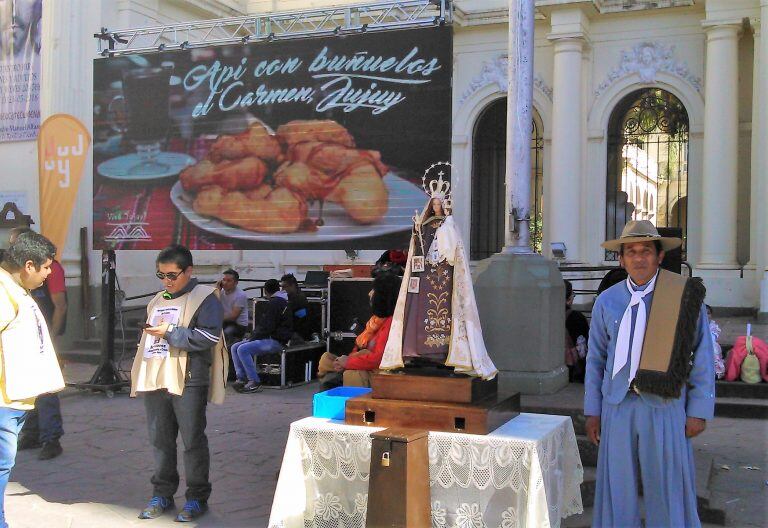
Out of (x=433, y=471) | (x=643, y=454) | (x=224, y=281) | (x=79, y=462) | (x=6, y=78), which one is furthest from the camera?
(x=6, y=78)

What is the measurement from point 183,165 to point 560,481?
24.4ft

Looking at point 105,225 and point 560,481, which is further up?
point 105,225

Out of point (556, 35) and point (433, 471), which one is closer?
point (433, 471)

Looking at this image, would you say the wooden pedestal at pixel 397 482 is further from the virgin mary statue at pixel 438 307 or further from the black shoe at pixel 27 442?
the black shoe at pixel 27 442

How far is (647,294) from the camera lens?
406 centimetres

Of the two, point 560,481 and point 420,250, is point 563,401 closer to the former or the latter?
point 560,481

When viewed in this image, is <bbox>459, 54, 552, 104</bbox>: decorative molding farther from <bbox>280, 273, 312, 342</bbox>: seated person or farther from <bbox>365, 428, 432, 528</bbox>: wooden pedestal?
<bbox>365, 428, 432, 528</bbox>: wooden pedestal

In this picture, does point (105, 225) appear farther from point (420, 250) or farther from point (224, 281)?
point (420, 250)

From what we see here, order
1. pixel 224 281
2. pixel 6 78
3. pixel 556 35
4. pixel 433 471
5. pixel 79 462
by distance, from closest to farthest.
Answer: pixel 433 471 → pixel 79 462 → pixel 224 281 → pixel 556 35 → pixel 6 78

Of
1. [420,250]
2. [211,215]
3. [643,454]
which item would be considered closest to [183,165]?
[211,215]

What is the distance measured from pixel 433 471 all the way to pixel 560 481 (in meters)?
0.75

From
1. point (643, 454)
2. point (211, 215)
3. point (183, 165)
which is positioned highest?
point (183, 165)

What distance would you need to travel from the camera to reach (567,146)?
47.1 ft

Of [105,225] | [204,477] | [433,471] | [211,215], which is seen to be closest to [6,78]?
[105,225]
